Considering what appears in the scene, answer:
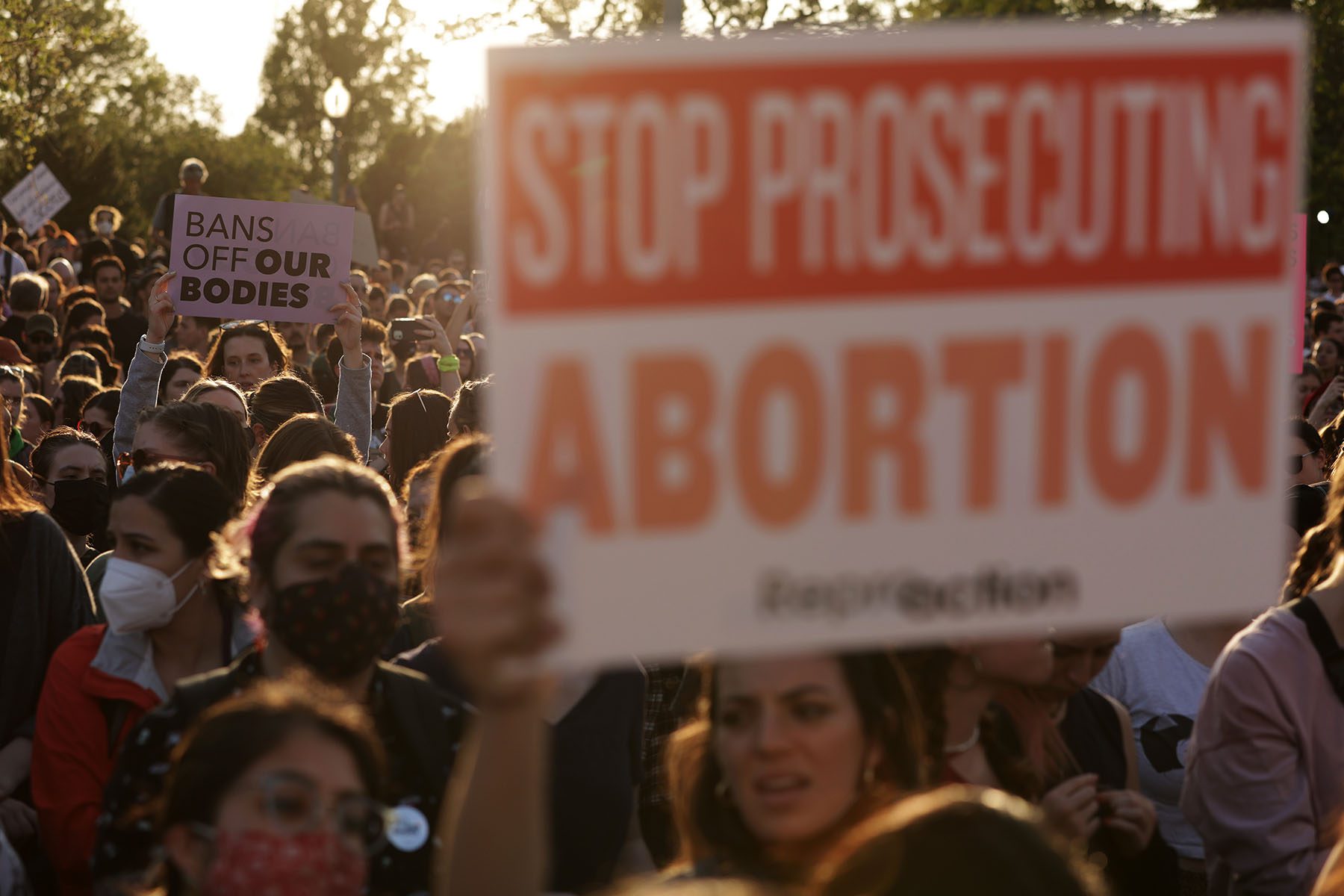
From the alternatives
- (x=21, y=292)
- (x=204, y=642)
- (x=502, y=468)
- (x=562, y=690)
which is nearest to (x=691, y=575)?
(x=502, y=468)

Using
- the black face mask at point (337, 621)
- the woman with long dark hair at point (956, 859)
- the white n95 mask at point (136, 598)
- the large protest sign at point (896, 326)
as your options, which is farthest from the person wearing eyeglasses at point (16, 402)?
the woman with long dark hair at point (956, 859)

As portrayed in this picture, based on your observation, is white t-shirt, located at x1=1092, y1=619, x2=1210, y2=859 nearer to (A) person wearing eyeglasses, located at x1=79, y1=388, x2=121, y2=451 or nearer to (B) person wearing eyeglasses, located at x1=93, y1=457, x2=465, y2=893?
(B) person wearing eyeglasses, located at x1=93, y1=457, x2=465, y2=893

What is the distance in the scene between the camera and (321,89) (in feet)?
266

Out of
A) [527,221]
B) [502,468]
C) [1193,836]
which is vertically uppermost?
[527,221]

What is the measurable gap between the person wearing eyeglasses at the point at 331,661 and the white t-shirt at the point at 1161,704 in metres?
2.15

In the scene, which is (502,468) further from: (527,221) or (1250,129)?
(1250,129)

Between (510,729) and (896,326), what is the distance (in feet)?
2.59

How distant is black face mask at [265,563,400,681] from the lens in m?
3.52

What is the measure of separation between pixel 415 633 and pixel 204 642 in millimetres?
590

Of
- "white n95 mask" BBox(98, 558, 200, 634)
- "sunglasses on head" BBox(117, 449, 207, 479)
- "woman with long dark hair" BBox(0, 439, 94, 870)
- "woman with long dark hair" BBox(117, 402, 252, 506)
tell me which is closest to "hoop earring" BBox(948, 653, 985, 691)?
"white n95 mask" BBox(98, 558, 200, 634)

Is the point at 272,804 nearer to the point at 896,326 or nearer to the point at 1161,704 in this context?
the point at 896,326

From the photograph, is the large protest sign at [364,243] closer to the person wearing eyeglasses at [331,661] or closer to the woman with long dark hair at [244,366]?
the woman with long dark hair at [244,366]

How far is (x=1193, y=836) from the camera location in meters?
4.93

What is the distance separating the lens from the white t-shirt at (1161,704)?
4.87 meters
